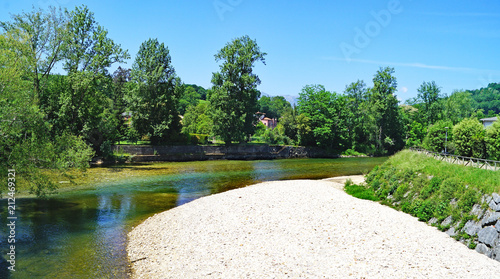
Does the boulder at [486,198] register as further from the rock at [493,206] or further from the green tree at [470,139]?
the green tree at [470,139]

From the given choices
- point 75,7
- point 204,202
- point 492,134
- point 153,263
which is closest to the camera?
point 153,263

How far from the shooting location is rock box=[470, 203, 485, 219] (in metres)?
15.5

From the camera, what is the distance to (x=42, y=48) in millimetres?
41750

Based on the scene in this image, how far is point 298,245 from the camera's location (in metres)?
13.9

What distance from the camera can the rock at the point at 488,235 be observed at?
13914 millimetres

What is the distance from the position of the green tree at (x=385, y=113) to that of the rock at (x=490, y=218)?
233 ft

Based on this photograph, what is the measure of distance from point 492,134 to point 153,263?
38416mm

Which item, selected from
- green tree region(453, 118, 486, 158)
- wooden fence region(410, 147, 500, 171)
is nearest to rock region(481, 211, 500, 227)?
wooden fence region(410, 147, 500, 171)

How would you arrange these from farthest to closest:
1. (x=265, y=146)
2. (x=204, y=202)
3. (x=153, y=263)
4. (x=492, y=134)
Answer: (x=265, y=146), (x=492, y=134), (x=204, y=202), (x=153, y=263)

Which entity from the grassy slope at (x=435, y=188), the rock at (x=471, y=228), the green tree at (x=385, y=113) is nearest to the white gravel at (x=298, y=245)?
the rock at (x=471, y=228)

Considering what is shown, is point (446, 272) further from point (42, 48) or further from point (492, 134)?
point (42, 48)

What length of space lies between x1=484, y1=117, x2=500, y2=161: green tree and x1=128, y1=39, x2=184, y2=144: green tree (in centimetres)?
4644

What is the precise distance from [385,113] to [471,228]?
2875 inches

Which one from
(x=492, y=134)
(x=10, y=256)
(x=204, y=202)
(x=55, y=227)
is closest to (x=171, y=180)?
(x=204, y=202)
